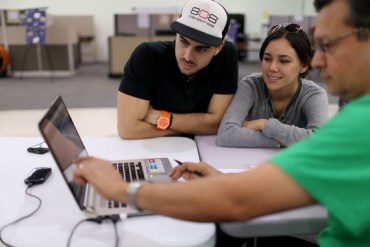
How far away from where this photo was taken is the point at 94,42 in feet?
28.8

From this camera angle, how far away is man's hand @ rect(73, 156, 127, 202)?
0.80 m

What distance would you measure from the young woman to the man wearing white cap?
11 cm

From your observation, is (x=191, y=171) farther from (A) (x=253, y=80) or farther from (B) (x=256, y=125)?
(A) (x=253, y=80)

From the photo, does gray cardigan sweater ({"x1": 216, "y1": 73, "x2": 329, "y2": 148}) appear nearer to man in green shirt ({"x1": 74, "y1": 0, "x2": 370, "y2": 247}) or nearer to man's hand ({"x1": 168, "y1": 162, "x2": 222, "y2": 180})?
man's hand ({"x1": 168, "y1": 162, "x2": 222, "y2": 180})

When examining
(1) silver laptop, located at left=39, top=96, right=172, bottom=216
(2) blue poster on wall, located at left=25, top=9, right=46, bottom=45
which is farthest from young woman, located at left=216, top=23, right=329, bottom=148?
(2) blue poster on wall, located at left=25, top=9, right=46, bottom=45

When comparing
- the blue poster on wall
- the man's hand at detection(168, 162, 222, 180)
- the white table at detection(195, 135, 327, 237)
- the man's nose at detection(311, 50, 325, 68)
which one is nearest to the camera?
the man's nose at detection(311, 50, 325, 68)

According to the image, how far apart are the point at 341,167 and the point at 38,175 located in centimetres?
95

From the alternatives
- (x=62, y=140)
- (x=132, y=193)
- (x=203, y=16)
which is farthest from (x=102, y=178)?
(x=203, y=16)

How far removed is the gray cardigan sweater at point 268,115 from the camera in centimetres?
151

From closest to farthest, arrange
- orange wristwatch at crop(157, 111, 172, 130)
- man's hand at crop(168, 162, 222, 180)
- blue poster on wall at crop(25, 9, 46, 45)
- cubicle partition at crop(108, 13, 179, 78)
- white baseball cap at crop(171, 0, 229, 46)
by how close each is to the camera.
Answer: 1. man's hand at crop(168, 162, 222, 180)
2. white baseball cap at crop(171, 0, 229, 46)
3. orange wristwatch at crop(157, 111, 172, 130)
4. blue poster on wall at crop(25, 9, 46, 45)
5. cubicle partition at crop(108, 13, 179, 78)

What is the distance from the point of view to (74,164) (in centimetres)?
98

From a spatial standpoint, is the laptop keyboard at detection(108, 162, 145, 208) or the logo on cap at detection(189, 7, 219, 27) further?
the logo on cap at detection(189, 7, 219, 27)

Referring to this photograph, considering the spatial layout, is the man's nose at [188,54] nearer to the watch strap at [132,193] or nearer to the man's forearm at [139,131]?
the man's forearm at [139,131]

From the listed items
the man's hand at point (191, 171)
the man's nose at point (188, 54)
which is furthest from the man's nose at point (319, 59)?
the man's nose at point (188, 54)
